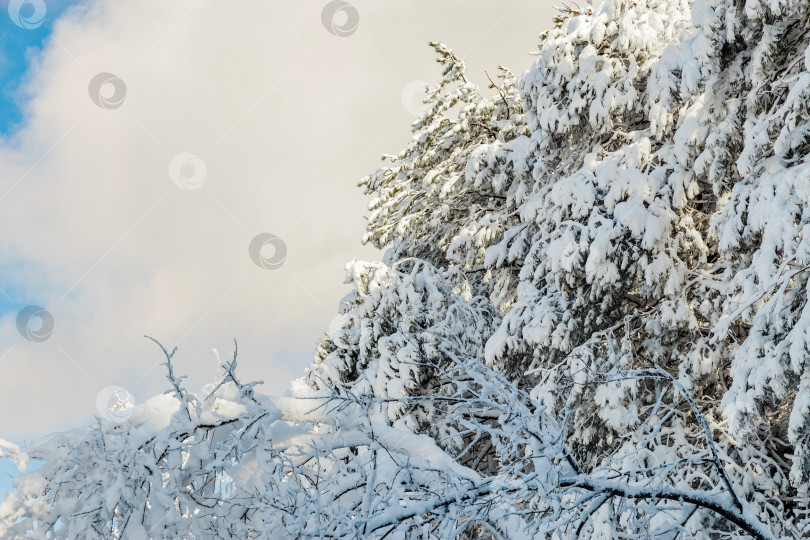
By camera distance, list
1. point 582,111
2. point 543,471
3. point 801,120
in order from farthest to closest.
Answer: point 582,111
point 801,120
point 543,471

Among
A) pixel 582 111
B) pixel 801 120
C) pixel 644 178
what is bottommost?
pixel 801 120

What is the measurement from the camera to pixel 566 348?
29.3 feet

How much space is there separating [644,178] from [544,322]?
2285 millimetres

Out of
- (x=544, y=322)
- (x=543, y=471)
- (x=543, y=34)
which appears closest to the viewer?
(x=543, y=471)

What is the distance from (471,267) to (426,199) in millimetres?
2395

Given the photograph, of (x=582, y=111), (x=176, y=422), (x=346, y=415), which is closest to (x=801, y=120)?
(x=582, y=111)

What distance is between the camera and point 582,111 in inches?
396

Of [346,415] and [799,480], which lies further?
[799,480]

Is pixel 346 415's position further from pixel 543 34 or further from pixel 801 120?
pixel 543 34

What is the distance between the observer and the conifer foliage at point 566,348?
8.36 feet

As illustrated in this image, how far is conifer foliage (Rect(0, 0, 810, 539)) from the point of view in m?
2.55

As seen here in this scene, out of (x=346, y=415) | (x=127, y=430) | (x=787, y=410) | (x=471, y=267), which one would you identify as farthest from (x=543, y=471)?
(x=471, y=267)

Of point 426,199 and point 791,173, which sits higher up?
point 426,199

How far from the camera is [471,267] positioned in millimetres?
12602
